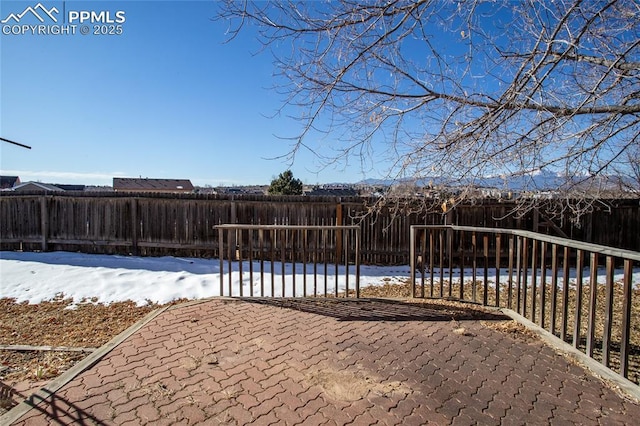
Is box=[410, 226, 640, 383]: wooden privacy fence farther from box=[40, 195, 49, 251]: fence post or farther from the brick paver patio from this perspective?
box=[40, 195, 49, 251]: fence post

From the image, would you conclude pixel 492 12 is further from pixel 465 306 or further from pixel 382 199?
pixel 465 306

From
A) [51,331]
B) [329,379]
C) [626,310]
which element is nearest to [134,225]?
[51,331]

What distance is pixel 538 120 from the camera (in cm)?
328

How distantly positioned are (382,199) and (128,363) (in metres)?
2.94

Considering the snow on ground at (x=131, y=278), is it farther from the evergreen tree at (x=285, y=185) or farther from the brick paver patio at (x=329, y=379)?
the evergreen tree at (x=285, y=185)

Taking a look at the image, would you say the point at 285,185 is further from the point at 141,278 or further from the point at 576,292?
the point at 576,292

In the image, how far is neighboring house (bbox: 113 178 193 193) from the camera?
39.4 meters

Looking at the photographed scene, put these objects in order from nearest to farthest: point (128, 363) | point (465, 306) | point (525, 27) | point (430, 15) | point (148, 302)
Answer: point (128, 363) < point (430, 15) < point (525, 27) < point (465, 306) < point (148, 302)

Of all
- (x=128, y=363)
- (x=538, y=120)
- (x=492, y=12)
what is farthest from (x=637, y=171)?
(x=128, y=363)

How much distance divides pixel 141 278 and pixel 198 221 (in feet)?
6.95

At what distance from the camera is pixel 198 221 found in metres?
8.50

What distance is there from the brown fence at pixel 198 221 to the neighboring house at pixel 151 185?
31.3 meters

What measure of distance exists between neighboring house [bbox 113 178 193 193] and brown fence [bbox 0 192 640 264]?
31.3 metres

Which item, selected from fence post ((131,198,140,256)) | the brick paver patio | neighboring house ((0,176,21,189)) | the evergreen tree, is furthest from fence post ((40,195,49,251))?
neighboring house ((0,176,21,189))
